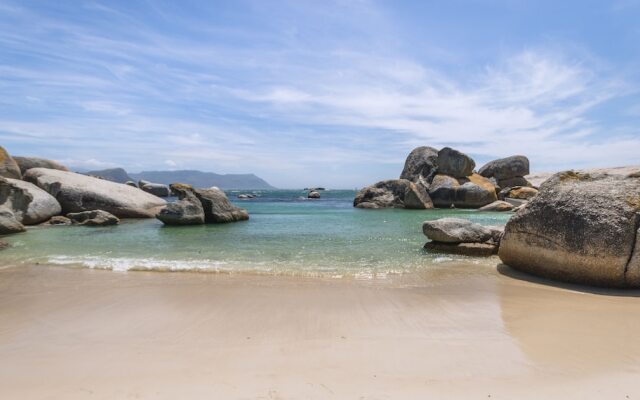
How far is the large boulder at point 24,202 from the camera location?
53.6ft

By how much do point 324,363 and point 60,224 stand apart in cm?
1761

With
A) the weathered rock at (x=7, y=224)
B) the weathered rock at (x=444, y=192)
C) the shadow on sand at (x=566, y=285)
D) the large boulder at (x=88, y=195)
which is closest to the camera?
the shadow on sand at (x=566, y=285)

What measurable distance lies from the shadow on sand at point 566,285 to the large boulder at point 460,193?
84.7 ft

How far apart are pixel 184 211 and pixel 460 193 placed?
23.8 meters

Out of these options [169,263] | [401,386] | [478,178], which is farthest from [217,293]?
[478,178]

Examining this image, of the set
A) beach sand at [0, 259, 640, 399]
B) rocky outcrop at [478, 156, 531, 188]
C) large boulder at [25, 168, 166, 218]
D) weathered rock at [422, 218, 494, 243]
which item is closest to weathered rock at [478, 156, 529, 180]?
rocky outcrop at [478, 156, 531, 188]

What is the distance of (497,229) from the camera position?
11.2 m

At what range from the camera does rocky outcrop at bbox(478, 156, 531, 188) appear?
40.5 metres

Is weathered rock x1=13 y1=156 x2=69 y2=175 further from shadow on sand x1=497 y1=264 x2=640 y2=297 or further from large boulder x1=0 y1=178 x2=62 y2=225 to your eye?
shadow on sand x1=497 y1=264 x2=640 y2=297

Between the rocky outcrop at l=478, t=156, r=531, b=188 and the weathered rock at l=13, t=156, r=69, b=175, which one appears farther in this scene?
the rocky outcrop at l=478, t=156, r=531, b=188

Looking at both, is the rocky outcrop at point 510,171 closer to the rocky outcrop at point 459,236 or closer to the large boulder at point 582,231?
the rocky outcrop at point 459,236

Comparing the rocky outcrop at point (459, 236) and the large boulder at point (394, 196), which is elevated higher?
the large boulder at point (394, 196)

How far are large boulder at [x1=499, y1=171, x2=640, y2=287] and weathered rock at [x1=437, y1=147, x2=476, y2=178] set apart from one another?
2955 cm

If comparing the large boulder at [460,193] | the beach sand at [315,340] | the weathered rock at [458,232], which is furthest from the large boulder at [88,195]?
the large boulder at [460,193]
